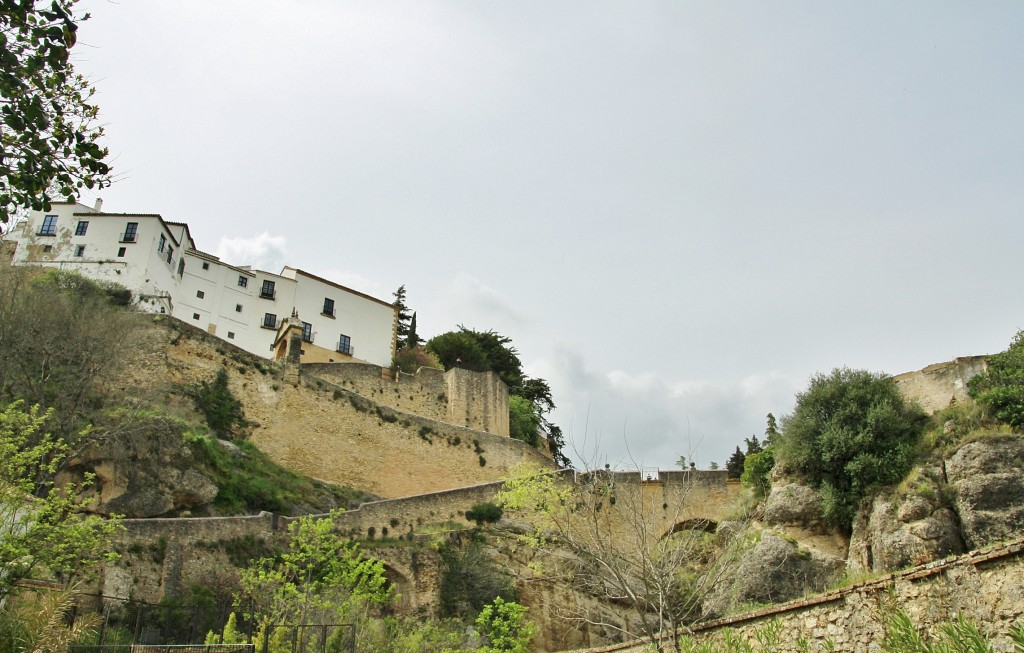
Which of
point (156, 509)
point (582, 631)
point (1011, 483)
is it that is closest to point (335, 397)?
point (156, 509)

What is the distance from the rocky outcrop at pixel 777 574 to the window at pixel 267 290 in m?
32.8

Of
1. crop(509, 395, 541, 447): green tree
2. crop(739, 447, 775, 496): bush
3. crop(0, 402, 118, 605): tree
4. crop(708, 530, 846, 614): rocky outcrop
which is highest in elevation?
crop(509, 395, 541, 447): green tree

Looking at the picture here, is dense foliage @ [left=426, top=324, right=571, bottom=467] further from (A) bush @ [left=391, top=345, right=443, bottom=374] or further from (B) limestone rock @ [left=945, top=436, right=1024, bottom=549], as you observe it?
(B) limestone rock @ [left=945, top=436, right=1024, bottom=549]

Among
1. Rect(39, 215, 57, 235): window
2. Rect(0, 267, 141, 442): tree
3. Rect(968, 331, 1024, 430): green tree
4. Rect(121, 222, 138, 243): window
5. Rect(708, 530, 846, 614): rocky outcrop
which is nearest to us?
Rect(708, 530, 846, 614): rocky outcrop

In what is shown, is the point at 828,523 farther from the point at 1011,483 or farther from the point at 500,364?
the point at 500,364

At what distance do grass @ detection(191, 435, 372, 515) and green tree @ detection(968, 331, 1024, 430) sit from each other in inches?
813

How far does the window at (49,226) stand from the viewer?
40062 millimetres

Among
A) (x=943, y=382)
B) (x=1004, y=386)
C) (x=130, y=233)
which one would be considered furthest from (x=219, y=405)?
(x=1004, y=386)

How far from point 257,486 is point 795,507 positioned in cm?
1648

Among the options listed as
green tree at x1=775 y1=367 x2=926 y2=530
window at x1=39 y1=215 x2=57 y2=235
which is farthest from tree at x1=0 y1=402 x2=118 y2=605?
window at x1=39 y1=215 x2=57 y2=235

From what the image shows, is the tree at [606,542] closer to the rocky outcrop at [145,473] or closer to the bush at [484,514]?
the bush at [484,514]

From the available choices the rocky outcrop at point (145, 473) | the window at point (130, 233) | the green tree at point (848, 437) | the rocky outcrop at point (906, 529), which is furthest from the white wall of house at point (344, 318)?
the rocky outcrop at point (906, 529)

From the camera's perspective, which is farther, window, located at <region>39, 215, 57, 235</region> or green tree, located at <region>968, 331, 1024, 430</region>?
window, located at <region>39, 215, 57, 235</region>

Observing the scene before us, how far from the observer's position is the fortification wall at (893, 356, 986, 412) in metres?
24.2
